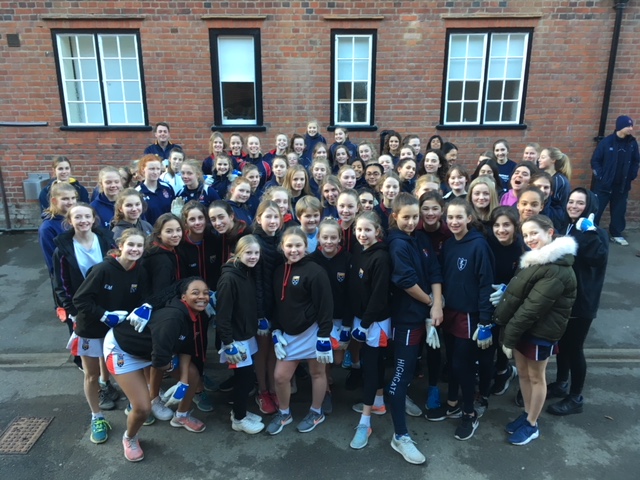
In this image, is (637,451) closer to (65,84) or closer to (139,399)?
(139,399)

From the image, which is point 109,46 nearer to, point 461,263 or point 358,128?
point 358,128

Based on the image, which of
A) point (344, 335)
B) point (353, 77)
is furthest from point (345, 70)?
point (344, 335)

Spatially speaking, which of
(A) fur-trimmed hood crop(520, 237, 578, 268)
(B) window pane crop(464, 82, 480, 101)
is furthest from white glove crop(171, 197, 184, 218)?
(B) window pane crop(464, 82, 480, 101)

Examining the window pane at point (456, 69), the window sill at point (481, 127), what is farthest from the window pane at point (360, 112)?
the window pane at point (456, 69)

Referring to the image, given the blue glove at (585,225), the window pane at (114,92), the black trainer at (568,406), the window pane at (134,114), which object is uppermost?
the window pane at (114,92)

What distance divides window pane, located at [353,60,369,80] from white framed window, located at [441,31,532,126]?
1404 millimetres

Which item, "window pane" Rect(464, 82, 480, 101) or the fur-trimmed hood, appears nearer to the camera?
the fur-trimmed hood

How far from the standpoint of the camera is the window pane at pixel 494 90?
8461 millimetres

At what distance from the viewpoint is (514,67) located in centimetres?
835

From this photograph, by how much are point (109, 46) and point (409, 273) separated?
24.2ft

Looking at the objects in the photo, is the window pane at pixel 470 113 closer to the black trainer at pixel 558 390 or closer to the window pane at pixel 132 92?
the black trainer at pixel 558 390

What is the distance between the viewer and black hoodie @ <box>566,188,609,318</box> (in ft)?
11.6

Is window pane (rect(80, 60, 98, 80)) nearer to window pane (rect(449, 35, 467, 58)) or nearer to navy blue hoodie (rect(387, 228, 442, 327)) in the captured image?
window pane (rect(449, 35, 467, 58))

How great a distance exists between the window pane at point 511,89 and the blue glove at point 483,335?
635cm
